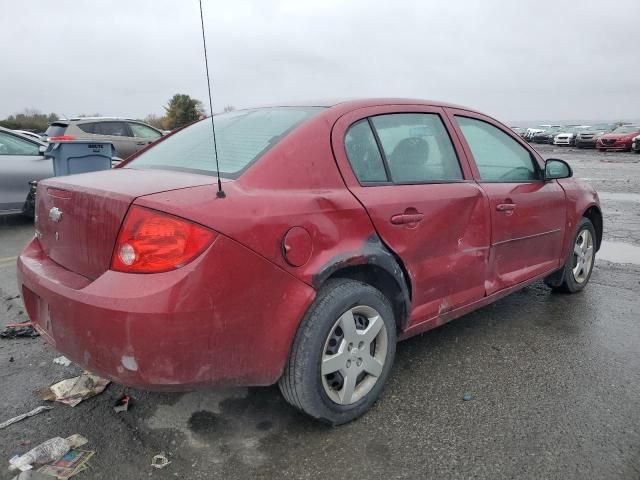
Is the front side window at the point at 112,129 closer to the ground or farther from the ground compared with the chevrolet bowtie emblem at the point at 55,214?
farther from the ground

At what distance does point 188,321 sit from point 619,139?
3070 cm

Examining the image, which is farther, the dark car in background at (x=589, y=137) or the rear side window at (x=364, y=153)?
the dark car in background at (x=589, y=137)

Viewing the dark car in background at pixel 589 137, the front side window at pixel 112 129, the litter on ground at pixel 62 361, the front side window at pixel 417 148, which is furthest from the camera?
the dark car in background at pixel 589 137

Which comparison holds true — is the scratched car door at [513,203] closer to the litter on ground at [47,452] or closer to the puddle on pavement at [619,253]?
the puddle on pavement at [619,253]

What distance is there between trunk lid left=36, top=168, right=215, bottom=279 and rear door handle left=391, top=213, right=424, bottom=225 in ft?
3.06

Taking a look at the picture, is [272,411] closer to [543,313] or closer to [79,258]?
[79,258]

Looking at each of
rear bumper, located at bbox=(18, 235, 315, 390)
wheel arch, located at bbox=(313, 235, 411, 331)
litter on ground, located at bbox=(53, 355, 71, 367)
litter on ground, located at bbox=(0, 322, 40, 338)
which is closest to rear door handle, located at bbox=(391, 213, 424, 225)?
wheel arch, located at bbox=(313, 235, 411, 331)

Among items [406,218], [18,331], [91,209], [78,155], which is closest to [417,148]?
[406,218]

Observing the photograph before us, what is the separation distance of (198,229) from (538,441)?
177 centimetres

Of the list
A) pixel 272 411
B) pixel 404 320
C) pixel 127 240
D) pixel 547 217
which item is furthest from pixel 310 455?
pixel 547 217

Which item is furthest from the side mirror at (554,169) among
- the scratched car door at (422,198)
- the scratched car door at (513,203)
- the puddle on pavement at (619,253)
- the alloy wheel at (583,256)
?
the puddle on pavement at (619,253)

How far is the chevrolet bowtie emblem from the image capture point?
243 cm

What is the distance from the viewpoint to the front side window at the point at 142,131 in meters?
13.7

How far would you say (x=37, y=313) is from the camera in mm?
2459
